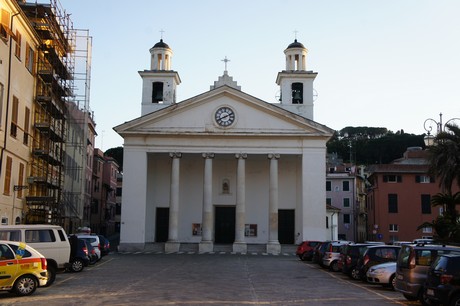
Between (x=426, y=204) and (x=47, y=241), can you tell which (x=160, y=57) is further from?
(x=47, y=241)

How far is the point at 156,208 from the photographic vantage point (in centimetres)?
4675

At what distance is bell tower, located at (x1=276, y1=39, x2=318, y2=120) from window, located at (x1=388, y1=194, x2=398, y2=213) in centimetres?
1247

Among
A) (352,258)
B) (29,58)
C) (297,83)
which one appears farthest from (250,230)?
(352,258)

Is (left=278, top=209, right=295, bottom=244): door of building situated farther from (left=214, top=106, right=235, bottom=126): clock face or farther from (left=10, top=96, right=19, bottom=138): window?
(left=10, top=96, right=19, bottom=138): window

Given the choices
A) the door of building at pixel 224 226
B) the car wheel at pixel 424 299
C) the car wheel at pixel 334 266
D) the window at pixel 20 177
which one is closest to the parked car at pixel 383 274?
the car wheel at pixel 424 299

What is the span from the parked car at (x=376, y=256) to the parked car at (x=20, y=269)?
1065 cm

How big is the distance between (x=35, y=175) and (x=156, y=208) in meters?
16.9

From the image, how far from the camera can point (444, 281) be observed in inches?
477

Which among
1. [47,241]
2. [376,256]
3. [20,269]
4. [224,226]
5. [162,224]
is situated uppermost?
[162,224]

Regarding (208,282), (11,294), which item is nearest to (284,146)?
(208,282)

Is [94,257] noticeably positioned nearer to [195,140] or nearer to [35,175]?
[35,175]

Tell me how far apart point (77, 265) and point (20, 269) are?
8.65 meters

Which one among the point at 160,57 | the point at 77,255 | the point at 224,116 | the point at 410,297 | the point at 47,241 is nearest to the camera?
the point at 410,297

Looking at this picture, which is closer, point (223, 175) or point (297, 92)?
point (223, 175)
